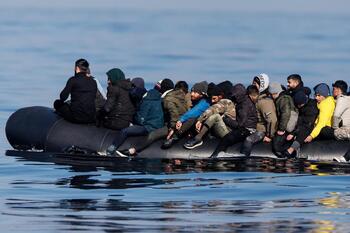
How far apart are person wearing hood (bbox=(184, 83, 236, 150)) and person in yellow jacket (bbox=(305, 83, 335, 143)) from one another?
1924mm

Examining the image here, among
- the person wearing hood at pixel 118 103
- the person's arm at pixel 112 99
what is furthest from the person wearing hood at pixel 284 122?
the person's arm at pixel 112 99

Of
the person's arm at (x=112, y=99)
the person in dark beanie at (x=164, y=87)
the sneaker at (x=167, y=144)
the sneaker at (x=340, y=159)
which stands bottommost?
the sneaker at (x=340, y=159)

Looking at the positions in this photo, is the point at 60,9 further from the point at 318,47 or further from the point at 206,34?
the point at 318,47

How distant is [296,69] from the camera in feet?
229

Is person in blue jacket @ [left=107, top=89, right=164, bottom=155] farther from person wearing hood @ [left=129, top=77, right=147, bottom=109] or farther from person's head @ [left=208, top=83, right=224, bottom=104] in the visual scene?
person's head @ [left=208, top=83, right=224, bottom=104]

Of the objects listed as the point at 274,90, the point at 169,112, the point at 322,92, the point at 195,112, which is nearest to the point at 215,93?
the point at 195,112

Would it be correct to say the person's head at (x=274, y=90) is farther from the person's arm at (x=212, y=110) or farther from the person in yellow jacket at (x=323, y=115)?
the person's arm at (x=212, y=110)

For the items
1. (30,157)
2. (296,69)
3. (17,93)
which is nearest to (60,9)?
(296,69)

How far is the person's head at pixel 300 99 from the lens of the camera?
34594 mm

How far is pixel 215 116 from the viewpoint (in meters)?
34.8

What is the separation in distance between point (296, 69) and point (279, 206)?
41.1 metres

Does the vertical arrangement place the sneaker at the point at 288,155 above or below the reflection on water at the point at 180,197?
above

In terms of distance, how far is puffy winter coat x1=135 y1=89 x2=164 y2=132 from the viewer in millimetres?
35281

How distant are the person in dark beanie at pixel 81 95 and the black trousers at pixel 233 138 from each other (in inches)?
133
